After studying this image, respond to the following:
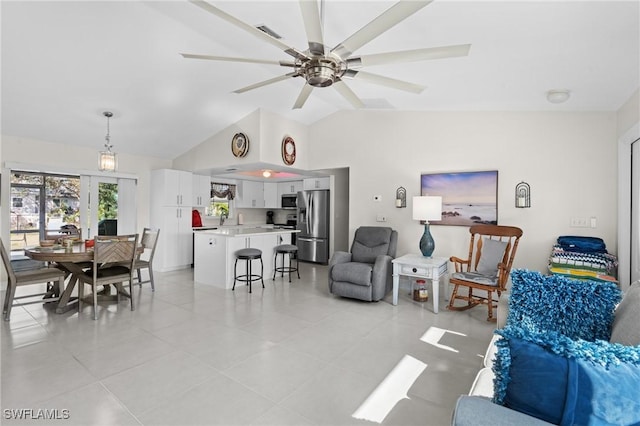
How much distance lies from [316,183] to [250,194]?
6.15ft

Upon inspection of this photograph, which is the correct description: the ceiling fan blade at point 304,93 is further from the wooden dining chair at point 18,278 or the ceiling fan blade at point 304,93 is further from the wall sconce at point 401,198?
the wooden dining chair at point 18,278

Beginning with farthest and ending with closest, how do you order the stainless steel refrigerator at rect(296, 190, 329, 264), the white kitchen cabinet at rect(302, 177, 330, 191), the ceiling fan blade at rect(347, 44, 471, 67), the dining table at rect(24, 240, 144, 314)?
1. the white kitchen cabinet at rect(302, 177, 330, 191)
2. the stainless steel refrigerator at rect(296, 190, 329, 264)
3. the dining table at rect(24, 240, 144, 314)
4. the ceiling fan blade at rect(347, 44, 471, 67)

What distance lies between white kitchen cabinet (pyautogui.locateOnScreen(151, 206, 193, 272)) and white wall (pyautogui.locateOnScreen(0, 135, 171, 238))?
1.28 feet

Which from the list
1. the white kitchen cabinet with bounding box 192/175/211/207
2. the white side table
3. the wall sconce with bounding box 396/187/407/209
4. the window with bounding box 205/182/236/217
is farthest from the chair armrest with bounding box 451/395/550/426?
the window with bounding box 205/182/236/217

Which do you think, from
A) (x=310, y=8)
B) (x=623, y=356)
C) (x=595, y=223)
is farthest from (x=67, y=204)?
(x=595, y=223)

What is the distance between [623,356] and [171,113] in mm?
5500

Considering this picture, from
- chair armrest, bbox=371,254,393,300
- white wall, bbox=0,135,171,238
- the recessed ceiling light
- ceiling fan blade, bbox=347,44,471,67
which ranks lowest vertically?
chair armrest, bbox=371,254,393,300

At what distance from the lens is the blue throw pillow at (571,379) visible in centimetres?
80

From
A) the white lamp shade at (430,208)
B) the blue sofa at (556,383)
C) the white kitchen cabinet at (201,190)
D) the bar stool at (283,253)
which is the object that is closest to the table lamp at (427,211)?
the white lamp shade at (430,208)

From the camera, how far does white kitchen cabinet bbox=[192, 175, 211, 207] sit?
22.0 ft

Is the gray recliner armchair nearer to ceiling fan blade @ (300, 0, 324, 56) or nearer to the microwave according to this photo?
ceiling fan blade @ (300, 0, 324, 56)

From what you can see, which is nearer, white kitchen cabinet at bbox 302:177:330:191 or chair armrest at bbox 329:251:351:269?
chair armrest at bbox 329:251:351:269

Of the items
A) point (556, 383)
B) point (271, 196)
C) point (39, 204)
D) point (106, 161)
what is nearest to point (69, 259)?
point (106, 161)

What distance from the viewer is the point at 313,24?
1.83 m
